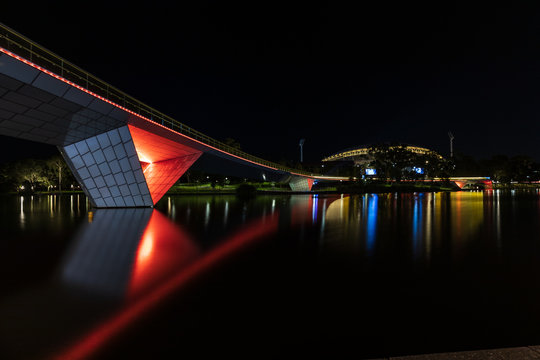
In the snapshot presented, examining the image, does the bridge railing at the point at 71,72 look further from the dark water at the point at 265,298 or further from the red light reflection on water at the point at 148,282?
the red light reflection on water at the point at 148,282

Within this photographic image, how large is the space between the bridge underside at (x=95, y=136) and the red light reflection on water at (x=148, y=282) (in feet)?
30.0

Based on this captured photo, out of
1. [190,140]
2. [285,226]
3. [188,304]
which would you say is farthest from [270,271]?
[190,140]

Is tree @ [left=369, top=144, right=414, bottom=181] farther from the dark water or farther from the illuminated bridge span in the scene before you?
the dark water

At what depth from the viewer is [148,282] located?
20.3ft

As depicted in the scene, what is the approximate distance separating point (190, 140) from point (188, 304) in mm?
23548

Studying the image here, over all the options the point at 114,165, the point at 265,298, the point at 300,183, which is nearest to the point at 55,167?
the point at 300,183

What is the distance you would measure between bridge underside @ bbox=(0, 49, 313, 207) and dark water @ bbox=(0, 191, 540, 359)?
7803 mm

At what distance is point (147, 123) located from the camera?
21438mm

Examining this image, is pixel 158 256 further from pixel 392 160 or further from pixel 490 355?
pixel 392 160

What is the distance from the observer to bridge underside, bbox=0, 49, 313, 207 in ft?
46.5

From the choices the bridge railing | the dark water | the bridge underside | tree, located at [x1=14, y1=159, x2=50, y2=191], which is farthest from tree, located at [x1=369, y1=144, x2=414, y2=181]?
tree, located at [x1=14, y1=159, x2=50, y2=191]

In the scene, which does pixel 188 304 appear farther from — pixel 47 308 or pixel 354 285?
pixel 354 285

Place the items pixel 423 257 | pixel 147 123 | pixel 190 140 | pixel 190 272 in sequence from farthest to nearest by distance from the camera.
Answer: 1. pixel 190 140
2. pixel 147 123
3. pixel 423 257
4. pixel 190 272

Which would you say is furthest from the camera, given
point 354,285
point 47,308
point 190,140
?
point 190,140
